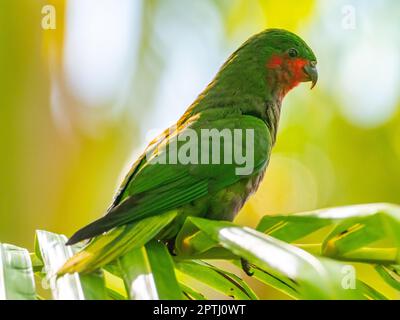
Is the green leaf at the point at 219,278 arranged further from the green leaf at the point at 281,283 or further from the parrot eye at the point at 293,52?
the parrot eye at the point at 293,52

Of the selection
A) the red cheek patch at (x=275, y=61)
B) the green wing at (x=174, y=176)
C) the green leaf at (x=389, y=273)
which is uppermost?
the red cheek patch at (x=275, y=61)

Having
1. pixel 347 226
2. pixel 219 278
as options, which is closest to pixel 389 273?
pixel 347 226

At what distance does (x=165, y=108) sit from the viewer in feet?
18.0

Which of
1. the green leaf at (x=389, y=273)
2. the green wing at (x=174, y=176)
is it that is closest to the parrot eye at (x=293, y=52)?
the green wing at (x=174, y=176)

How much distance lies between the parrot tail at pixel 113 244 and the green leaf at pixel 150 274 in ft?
0.12

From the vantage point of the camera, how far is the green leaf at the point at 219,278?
1803 mm

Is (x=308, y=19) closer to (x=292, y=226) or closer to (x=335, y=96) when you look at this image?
(x=335, y=96)

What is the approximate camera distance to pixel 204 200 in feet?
7.78

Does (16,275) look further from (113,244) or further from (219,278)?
(219,278)

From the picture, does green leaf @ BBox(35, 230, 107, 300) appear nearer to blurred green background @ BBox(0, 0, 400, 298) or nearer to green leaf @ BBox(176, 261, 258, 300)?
green leaf @ BBox(176, 261, 258, 300)

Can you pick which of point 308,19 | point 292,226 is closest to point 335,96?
point 308,19

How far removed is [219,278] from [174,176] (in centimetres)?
49

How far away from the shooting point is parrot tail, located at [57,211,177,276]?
156cm

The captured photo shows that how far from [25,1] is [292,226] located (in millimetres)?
3834
